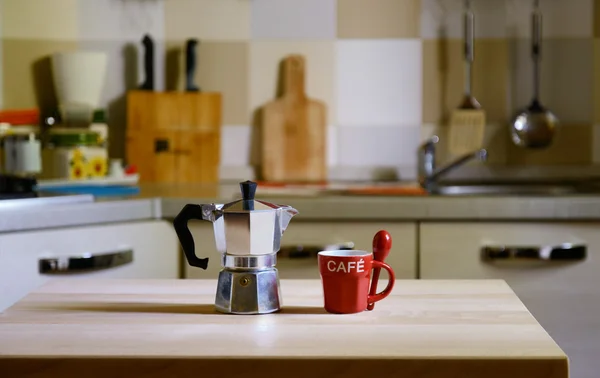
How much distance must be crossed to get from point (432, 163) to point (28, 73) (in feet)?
3.89

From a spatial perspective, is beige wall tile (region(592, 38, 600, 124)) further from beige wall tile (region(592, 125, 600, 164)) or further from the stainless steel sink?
the stainless steel sink

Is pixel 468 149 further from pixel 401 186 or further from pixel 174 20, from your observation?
pixel 174 20

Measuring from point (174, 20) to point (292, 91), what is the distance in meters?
0.41

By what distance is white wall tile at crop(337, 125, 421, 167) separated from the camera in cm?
245

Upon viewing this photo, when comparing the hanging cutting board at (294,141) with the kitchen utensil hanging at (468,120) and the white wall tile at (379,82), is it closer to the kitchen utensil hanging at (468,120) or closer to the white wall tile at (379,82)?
the white wall tile at (379,82)

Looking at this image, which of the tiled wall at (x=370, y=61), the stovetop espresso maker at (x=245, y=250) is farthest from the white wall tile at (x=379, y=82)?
the stovetop espresso maker at (x=245, y=250)

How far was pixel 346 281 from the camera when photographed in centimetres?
103

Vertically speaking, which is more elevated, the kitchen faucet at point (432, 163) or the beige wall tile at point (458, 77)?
the beige wall tile at point (458, 77)

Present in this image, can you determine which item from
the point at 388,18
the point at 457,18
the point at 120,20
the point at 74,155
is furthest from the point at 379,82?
the point at 74,155

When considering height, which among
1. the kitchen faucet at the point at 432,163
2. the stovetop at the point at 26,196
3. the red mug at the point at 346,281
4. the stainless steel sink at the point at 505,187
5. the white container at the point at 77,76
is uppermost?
the white container at the point at 77,76

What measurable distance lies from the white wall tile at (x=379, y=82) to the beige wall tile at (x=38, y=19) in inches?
31.0

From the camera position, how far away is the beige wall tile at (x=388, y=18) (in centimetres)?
244

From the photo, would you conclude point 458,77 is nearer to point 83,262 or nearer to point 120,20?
point 120,20

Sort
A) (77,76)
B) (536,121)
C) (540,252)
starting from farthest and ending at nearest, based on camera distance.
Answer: (536,121)
(77,76)
(540,252)
